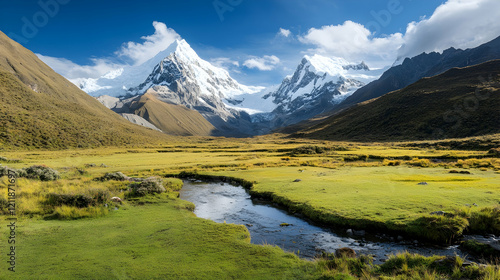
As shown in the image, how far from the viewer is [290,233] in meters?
17.8

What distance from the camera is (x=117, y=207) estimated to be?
68.9ft

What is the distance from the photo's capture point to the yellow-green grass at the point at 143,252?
1025 cm

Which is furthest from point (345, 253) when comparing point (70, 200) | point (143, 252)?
point (70, 200)

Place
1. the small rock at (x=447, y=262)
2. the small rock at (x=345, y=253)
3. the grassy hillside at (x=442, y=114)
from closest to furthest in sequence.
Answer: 1. the small rock at (x=447, y=262)
2. the small rock at (x=345, y=253)
3. the grassy hillside at (x=442, y=114)

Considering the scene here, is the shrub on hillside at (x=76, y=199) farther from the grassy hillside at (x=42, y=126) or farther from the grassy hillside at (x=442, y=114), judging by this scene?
the grassy hillside at (x=442, y=114)

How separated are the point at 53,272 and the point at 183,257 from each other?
491cm

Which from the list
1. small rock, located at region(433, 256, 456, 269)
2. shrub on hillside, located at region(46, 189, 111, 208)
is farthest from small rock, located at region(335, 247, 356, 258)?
shrub on hillside, located at region(46, 189, 111, 208)

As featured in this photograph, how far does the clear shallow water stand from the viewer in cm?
1462

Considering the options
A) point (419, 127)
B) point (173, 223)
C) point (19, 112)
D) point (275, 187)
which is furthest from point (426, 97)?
point (19, 112)

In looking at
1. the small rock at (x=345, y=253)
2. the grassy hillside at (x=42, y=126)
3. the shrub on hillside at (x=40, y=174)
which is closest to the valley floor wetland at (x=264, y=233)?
the small rock at (x=345, y=253)

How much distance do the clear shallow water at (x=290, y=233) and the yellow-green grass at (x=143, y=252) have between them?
2.59 metres

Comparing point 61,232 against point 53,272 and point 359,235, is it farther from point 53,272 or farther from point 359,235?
point 359,235

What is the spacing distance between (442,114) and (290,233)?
17481 centimetres

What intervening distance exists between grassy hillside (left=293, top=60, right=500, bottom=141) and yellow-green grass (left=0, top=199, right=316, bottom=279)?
151873 millimetres
